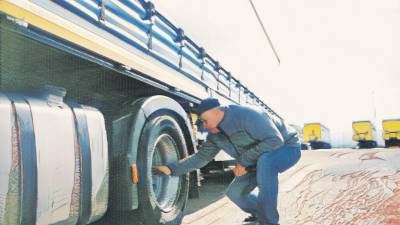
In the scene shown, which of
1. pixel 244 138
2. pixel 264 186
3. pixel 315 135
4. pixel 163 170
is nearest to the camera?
pixel 264 186

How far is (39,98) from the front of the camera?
2193 millimetres

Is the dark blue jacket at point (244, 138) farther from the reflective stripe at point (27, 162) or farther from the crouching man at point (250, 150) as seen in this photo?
the reflective stripe at point (27, 162)

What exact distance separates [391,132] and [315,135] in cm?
688

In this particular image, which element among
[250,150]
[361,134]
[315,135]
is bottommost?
[250,150]

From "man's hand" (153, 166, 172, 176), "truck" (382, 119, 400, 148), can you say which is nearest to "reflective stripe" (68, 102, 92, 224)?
"man's hand" (153, 166, 172, 176)

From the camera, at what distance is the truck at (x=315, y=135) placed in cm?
3559

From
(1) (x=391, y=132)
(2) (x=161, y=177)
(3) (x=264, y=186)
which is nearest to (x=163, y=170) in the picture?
(2) (x=161, y=177)

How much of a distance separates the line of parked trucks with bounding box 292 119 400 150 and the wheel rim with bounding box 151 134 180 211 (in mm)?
26548

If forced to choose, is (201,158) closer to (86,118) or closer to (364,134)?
(86,118)

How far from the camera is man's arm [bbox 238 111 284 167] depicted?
2.98 m

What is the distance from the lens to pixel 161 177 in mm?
3531

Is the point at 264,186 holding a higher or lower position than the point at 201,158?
lower

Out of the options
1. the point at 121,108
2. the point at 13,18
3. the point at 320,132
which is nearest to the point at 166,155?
the point at 121,108

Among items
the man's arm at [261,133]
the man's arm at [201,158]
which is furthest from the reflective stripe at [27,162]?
the man's arm at [261,133]
